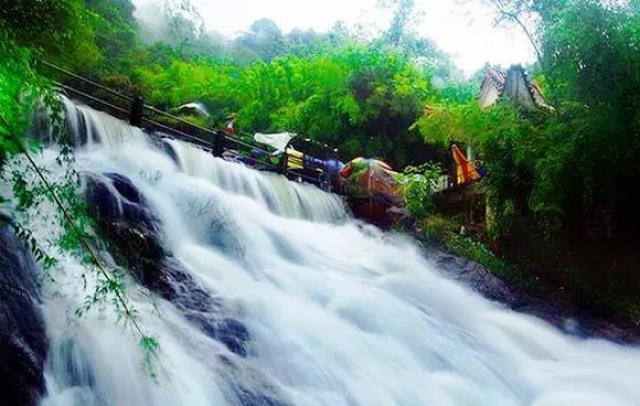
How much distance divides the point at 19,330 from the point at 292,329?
292 cm

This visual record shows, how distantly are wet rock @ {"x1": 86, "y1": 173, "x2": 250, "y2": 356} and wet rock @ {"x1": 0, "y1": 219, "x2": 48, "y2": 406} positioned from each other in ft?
2.47

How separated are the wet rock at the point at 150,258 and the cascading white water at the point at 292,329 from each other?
0.56 ft

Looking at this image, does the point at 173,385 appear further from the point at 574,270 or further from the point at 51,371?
the point at 574,270

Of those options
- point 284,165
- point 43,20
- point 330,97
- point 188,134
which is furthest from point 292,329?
point 330,97

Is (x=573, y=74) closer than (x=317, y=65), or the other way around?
(x=573, y=74)

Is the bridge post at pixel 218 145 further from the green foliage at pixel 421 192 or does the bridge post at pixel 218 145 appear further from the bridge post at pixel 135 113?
the green foliage at pixel 421 192

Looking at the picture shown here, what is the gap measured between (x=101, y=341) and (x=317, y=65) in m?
18.1

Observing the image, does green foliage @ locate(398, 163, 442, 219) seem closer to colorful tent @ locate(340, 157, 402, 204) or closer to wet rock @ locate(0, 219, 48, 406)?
colorful tent @ locate(340, 157, 402, 204)

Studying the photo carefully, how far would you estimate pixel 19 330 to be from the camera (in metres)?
3.64

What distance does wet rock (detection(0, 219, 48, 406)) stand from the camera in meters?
3.29

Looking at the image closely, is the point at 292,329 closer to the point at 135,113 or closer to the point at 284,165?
the point at 135,113

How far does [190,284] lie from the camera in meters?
5.77

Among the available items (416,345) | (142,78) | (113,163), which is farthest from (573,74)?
(142,78)

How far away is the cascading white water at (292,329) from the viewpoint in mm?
4020
